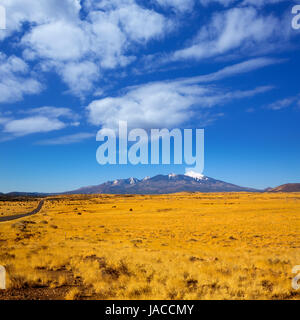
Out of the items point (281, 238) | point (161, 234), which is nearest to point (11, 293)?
point (161, 234)

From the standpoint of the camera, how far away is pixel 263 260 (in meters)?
12.8

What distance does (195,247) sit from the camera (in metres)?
17.7

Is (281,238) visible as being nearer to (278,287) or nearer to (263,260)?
(263,260)

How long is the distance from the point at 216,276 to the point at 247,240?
38.4 feet

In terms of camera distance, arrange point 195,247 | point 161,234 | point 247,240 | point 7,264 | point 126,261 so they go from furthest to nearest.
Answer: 1. point 161,234
2. point 247,240
3. point 195,247
4. point 126,261
5. point 7,264

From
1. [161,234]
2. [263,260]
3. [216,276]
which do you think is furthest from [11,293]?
[161,234]
